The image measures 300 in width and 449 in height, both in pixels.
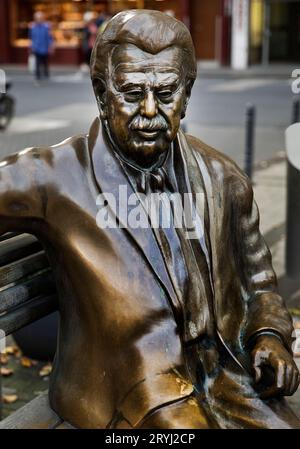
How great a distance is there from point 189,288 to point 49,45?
61.3 feet

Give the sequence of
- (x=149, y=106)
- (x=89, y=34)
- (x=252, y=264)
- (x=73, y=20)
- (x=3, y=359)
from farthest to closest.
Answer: (x=73, y=20), (x=89, y=34), (x=3, y=359), (x=252, y=264), (x=149, y=106)

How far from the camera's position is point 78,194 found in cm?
220

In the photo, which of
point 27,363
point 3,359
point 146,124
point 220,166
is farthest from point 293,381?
point 3,359

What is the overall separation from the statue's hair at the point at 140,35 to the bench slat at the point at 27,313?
0.89m

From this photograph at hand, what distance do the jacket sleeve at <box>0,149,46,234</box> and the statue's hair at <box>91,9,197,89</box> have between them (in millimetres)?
327

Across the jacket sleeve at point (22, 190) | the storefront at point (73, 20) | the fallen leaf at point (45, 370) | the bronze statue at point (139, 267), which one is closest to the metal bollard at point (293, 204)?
the fallen leaf at point (45, 370)

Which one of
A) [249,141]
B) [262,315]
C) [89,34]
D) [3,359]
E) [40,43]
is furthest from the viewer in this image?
[89,34]

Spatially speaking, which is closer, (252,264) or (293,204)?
(252,264)

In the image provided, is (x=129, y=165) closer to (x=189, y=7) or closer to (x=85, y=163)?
(x=85, y=163)

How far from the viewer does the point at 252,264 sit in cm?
247

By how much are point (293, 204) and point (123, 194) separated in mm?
3291

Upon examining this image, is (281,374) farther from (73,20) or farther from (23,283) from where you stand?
(73,20)

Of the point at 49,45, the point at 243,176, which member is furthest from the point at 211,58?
the point at 243,176
